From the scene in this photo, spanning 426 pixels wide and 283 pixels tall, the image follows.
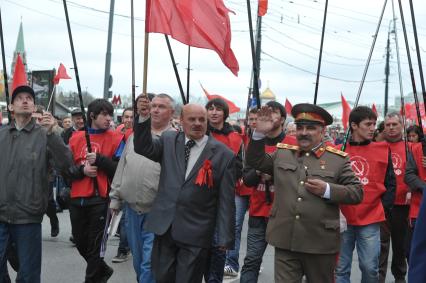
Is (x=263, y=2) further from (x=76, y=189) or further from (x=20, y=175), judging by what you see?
(x=20, y=175)

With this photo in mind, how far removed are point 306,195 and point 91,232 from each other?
8.26 ft

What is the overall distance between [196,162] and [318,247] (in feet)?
3.64

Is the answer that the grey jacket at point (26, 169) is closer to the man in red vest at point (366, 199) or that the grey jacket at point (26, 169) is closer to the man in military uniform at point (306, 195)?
the man in military uniform at point (306, 195)

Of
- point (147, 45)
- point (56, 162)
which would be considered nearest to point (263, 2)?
point (147, 45)

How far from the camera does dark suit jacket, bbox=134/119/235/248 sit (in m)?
4.73

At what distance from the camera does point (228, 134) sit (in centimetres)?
706

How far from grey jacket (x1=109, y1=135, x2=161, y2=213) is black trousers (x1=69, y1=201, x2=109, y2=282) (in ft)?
1.87

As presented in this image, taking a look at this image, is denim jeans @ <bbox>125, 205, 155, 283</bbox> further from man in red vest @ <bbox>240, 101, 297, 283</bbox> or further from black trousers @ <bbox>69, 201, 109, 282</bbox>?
man in red vest @ <bbox>240, 101, 297, 283</bbox>

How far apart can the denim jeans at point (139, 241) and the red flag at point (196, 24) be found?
1.58 metres

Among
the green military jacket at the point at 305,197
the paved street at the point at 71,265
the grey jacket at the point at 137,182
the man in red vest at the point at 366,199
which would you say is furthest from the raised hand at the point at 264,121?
the paved street at the point at 71,265

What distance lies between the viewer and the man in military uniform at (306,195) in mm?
4711

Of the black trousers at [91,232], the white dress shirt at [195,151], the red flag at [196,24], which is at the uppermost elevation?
the red flag at [196,24]

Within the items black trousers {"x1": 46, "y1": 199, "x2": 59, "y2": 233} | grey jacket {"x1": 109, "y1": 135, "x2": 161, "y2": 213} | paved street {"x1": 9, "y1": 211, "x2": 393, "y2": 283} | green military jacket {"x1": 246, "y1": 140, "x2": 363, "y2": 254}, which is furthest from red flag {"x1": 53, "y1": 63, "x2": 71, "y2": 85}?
green military jacket {"x1": 246, "y1": 140, "x2": 363, "y2": 254}

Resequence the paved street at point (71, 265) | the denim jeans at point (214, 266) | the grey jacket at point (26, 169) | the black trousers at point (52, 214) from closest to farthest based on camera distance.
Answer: the denim jeans at point (214, 266)
the grey jacket at point (26, 169)
the paved street at point (71, 265)
the black trousers at point (52, 214)
